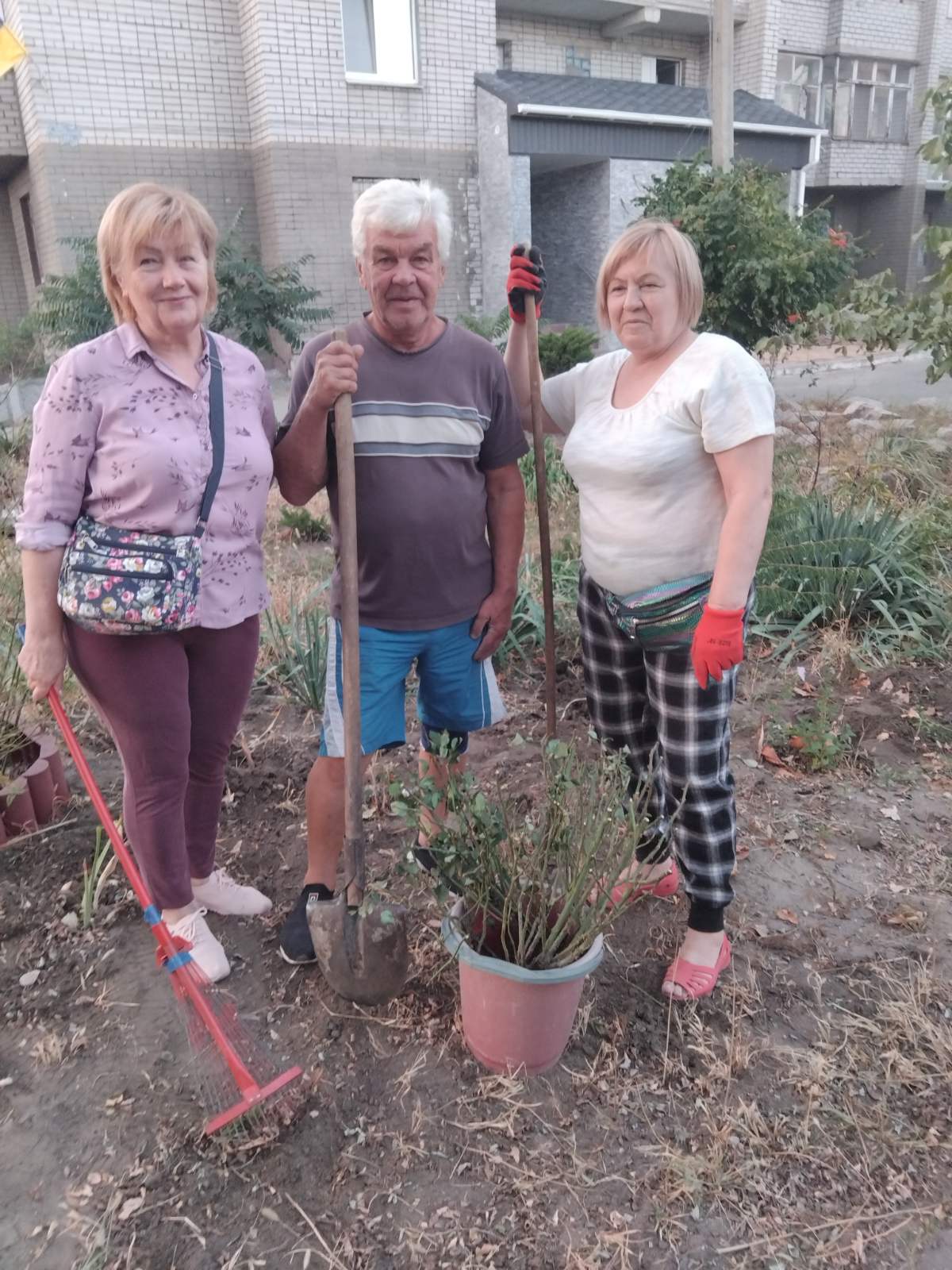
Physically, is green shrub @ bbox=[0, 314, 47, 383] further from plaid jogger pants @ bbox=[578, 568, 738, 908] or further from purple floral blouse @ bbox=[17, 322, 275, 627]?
plaid jogger pants @ bbox=[578, 568, 738, 908]

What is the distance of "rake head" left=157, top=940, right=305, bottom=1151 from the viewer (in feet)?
6.38

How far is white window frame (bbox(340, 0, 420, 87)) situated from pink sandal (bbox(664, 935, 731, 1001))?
14.3 meters

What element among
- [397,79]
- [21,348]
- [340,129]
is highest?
[397,79]

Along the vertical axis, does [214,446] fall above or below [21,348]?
below

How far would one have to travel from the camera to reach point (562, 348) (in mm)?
9195

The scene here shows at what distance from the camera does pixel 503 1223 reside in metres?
1.80

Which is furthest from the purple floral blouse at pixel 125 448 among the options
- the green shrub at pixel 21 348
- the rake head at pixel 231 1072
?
the green shrub at pixel 21 348

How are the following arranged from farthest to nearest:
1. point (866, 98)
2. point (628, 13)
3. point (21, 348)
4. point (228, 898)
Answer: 1. point (866, 98)
2. point (628, 13)
3. point (21, 348)
4. point (228, 898)

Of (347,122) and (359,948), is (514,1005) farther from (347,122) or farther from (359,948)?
(347,122)

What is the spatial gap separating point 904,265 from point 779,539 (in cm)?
2221

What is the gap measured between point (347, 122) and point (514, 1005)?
560 inches

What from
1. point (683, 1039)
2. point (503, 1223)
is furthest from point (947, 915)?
point (503, 1223)

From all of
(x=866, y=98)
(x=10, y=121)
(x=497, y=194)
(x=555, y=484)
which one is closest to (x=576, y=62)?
(x=497, y=194)

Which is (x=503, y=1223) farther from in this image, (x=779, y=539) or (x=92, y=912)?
(x=779, y=539)
